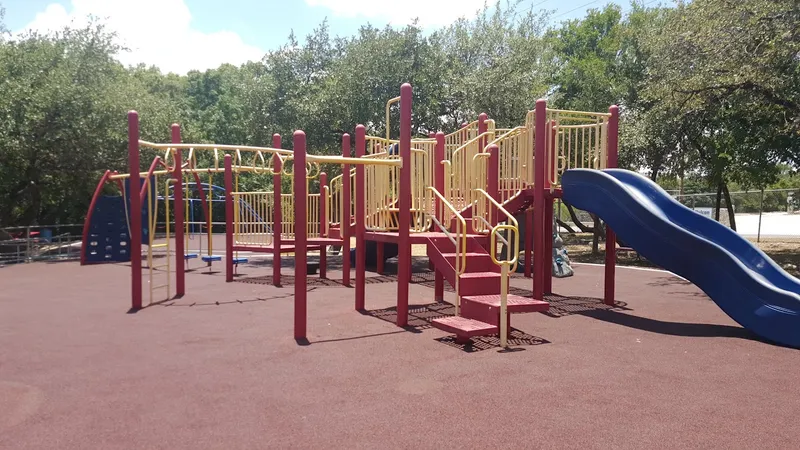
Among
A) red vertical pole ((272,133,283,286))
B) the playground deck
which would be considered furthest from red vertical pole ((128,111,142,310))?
red vertical pole ((272,133,283,286))

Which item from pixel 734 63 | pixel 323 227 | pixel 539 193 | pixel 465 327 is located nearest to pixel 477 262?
pixel 465 327

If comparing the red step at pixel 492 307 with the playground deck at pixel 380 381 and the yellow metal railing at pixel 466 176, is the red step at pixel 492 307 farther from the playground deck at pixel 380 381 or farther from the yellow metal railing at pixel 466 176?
the yellow metal railing at pixel 466 176

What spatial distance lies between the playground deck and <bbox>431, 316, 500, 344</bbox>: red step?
0.67 feet

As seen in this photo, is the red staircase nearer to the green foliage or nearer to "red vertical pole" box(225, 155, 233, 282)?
"red vertical pole" box(225, 155, 233, 282)

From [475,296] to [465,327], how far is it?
911 mm

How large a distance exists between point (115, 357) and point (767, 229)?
1302 inches

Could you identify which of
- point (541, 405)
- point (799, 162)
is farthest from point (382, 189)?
point (799, 162)

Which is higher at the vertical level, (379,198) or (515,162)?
(515,162)

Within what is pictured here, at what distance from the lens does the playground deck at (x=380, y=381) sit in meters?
4.05

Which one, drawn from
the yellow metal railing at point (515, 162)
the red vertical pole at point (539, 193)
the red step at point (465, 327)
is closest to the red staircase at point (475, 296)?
the red step at point (465, 327)

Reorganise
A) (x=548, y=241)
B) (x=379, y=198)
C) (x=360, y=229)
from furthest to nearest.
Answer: (x=548, y=241) < (x=379, y=198) < (x=360, y=229)

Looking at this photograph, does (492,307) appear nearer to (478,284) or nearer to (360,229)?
(478,284)

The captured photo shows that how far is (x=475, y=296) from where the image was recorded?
24.4 ft

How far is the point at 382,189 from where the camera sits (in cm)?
905
